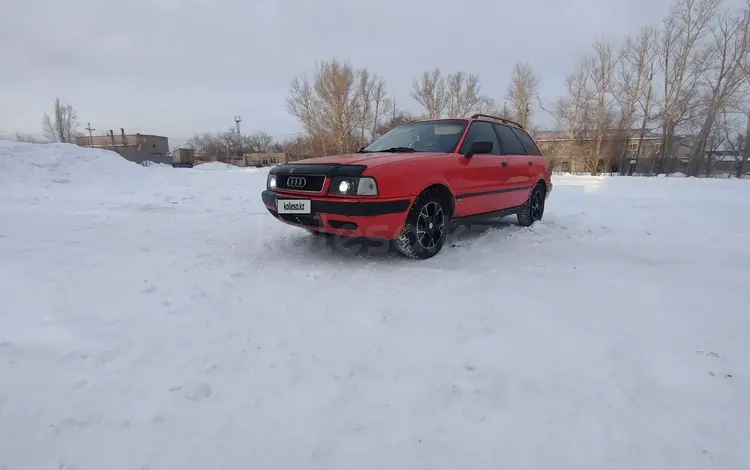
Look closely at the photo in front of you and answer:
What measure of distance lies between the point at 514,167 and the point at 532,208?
2.98 ft

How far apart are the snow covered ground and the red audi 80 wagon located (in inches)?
14.6

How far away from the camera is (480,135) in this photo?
14.5 feet

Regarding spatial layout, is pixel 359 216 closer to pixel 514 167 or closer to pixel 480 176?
pixel 480 176

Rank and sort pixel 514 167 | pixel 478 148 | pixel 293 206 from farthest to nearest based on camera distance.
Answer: pixel 514 167 < pixel 478 148 < pixel 293 206

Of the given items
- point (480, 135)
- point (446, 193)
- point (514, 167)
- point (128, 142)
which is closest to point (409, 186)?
point (446, 193)

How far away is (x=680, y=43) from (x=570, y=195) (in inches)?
847

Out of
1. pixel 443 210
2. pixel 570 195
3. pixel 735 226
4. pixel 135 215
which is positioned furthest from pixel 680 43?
pixel 135 215

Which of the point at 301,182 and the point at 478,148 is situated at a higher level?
the point at 478,148

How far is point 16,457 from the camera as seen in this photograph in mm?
1266

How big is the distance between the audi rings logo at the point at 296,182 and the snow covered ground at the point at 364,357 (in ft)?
2.19

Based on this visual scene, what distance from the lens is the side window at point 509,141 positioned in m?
4.84

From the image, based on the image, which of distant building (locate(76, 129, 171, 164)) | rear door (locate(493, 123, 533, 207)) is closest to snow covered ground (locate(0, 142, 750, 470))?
rear door (locate(493, 123, 533, 207))

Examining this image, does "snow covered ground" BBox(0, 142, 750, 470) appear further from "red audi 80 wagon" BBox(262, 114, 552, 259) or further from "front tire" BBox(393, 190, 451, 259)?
"red audi 80 wagon" BBox(262, 114, 552, 259)

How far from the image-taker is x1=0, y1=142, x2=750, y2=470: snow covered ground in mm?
1350
